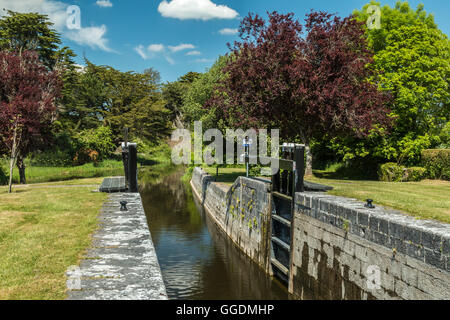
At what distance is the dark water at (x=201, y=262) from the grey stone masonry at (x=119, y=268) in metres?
3.05

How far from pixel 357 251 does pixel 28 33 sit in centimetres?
3968

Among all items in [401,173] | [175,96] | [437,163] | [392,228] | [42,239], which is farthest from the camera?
[175,96]

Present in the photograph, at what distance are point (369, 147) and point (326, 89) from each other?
7.85 metres

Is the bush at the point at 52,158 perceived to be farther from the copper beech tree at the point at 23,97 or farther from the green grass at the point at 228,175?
the green grass at the point at 228,175

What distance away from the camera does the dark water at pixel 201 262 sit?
10.6 m

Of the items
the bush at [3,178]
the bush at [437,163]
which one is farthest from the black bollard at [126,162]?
the bush at [437,163]

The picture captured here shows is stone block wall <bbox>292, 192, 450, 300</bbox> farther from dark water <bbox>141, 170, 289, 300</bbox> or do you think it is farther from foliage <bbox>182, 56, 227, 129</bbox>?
foliage <bbox>182, 56, 227, 129</bbox>

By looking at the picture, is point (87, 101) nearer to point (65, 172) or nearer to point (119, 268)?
point (65, 172)

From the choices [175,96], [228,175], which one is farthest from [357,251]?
[175,96]

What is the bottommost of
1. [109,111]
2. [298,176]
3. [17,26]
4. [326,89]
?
[298,176]

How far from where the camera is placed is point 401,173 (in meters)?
19.9

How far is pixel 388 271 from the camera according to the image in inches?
255

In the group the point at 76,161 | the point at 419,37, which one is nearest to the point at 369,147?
the point at 419,37
